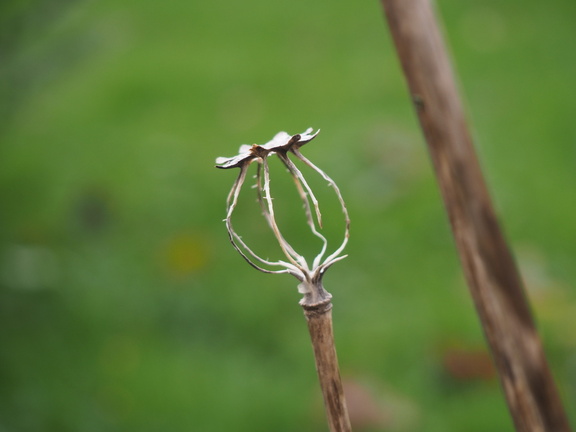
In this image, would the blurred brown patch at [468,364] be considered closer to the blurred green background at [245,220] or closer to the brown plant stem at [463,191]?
the blurred green background at [245,220]

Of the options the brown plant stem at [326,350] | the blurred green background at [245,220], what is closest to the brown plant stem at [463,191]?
the brown plant stem at [326,350]

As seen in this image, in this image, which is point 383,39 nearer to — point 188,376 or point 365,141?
point 365,141

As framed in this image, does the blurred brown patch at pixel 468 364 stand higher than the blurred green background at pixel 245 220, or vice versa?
the blurred green background at pixel 245 220

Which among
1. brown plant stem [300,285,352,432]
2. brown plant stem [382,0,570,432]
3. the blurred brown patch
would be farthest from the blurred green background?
brown plant stem [300,285,352,432]

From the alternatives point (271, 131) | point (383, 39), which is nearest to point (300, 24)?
point (383, 39)

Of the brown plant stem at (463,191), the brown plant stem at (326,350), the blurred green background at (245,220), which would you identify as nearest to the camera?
the brown plant stem at (326,350)

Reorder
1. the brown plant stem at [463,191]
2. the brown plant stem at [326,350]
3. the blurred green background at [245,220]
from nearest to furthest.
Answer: the brown plant stem at [326,350]
the brown plant stem at [463,191]
the blurred green background at [245,220]

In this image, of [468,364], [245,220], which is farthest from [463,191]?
[245,220]
